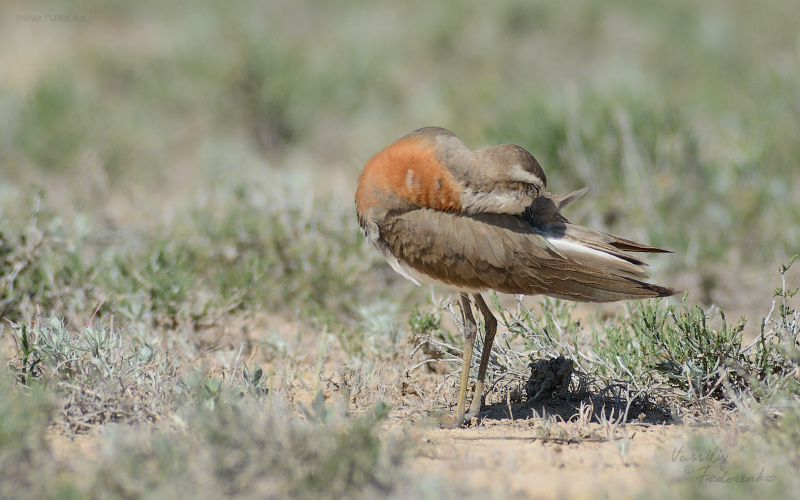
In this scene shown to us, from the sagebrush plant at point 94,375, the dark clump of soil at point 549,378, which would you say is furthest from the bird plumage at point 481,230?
the sagebrush plant at point 94,375

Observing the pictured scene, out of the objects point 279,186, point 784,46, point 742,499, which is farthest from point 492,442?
point 784,46

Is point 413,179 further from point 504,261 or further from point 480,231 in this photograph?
point 504,261

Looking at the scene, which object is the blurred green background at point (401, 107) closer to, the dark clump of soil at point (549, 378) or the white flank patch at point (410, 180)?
the white flank patch at point (410, 180)

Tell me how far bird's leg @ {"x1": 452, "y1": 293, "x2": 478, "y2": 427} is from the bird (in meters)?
0.01

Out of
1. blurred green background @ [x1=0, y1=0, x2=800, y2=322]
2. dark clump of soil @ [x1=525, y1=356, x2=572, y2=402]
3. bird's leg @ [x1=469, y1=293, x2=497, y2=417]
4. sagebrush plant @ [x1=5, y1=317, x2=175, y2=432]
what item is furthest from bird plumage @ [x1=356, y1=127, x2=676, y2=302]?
blurred green background @ [x1=0, y1=0, x2=800, y2=322]

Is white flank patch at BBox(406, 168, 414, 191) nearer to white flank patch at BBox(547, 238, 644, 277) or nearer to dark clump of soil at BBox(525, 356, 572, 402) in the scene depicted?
white flank patch at BBox(547, 238, 644, 277)

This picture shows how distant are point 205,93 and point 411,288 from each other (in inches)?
204

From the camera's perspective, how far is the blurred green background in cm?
680

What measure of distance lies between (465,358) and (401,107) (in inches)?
280

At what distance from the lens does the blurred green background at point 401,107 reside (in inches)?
268

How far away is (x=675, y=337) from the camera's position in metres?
4.07

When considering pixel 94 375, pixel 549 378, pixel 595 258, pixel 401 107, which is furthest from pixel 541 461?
pixel 401 107

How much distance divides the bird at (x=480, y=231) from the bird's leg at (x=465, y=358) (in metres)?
0.01

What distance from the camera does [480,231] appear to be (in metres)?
3.69
